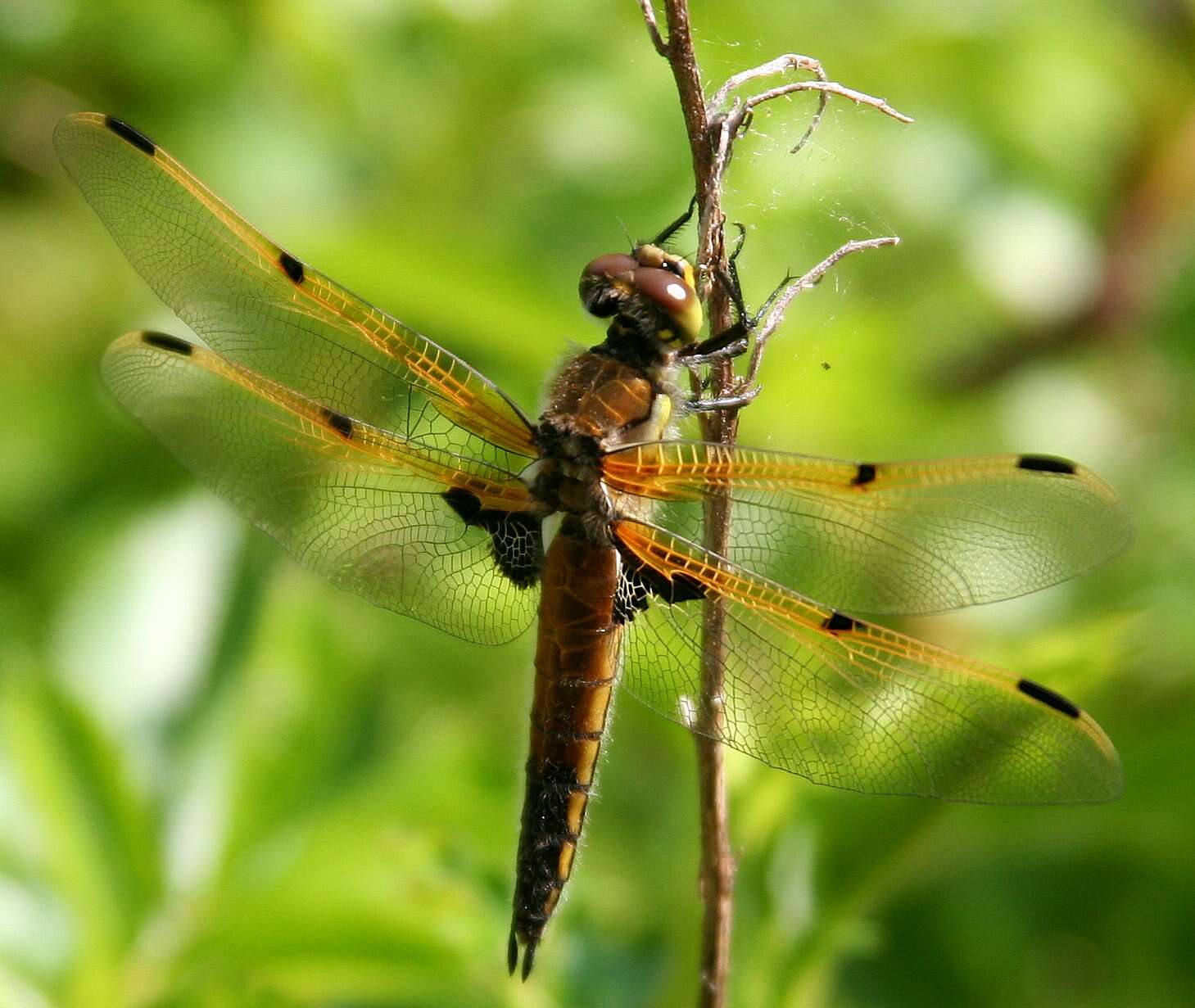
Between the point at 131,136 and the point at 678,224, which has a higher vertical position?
the point at 131,136

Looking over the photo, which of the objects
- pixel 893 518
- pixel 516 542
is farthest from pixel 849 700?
pixel 516 542

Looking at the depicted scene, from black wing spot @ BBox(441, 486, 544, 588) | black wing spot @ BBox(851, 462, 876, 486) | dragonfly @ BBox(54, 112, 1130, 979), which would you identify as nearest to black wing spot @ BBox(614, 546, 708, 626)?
dragonfly @ BBox(54, 112, 1130, 979)

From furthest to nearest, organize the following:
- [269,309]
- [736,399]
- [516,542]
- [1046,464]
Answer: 1. [269,309]
2. [516,542]
3. [1046,464]
4. [736,399]

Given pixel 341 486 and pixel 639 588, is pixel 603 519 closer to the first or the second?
pixel 639 588

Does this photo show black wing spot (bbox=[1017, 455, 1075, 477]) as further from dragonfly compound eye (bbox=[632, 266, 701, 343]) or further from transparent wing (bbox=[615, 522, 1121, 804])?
dragonfly compound eye (bbox=[632, 266, 701, 343])

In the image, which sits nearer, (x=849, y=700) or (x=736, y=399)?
(x=736, y=399)

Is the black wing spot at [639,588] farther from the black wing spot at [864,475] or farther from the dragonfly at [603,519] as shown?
the black wing spot at [864,475]

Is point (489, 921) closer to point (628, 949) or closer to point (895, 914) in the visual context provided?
point (628, 949)
